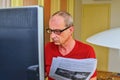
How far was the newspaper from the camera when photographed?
0.89 metres

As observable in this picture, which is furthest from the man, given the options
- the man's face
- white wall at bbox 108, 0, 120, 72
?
white wall at bbox 108, 0, 120, 72

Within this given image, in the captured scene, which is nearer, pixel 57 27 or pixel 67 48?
pixel 57 27

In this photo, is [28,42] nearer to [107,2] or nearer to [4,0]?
[4,0]

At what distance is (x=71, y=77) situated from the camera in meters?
0.91

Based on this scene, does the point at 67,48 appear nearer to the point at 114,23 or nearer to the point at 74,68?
the point at 74,68

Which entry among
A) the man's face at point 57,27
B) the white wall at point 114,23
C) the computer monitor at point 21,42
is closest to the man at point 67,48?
the man's face at point 57,27

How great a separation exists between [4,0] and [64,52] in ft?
2.46

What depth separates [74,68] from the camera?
0.88 metres

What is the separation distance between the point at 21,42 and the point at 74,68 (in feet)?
0.90

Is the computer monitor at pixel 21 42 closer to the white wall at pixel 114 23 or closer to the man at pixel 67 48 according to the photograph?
the man at pixel 67 48

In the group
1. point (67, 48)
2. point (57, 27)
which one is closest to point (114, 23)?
point (67, 48)

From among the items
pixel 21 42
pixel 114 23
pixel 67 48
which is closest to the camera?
pixel 21 42

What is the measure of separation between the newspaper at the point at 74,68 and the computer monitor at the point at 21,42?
0.69 feet

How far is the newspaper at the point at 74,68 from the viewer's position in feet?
2.92
